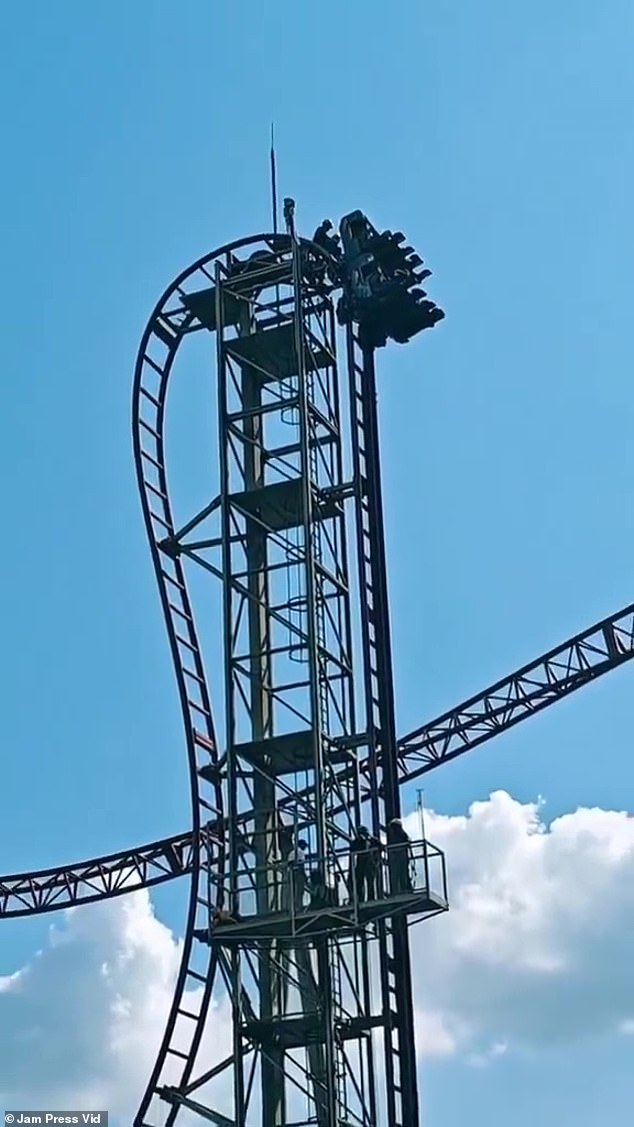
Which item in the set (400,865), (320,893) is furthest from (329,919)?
(400,865)

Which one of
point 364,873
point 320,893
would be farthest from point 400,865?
point 320,893

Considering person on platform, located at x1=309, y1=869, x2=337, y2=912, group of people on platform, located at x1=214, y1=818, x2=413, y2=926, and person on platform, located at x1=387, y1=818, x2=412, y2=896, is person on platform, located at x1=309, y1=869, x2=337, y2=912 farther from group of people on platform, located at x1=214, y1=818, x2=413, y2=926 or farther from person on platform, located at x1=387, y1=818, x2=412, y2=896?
person on platform, located at x1=387, y1=818, x2=412, y2=896

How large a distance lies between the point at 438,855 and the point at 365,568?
6212 millimetres

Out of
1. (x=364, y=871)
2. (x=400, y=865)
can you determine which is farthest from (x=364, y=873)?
(x=400, y=865)

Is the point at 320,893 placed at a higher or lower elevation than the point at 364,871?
lower

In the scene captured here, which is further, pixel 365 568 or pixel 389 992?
pixel 365 568

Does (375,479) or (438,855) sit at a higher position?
(375,479)

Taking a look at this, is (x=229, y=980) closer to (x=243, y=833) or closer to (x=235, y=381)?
(x=243, y=833)

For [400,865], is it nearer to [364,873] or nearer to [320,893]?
[364,873]

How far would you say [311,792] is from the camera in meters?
32.4

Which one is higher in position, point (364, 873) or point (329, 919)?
point (364, 873)

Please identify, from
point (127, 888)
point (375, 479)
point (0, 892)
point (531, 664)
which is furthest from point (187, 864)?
point (375, 479)

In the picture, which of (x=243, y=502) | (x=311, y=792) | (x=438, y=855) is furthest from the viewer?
(x=243, y=502)

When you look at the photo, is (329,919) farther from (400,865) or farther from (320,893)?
(400,865)
